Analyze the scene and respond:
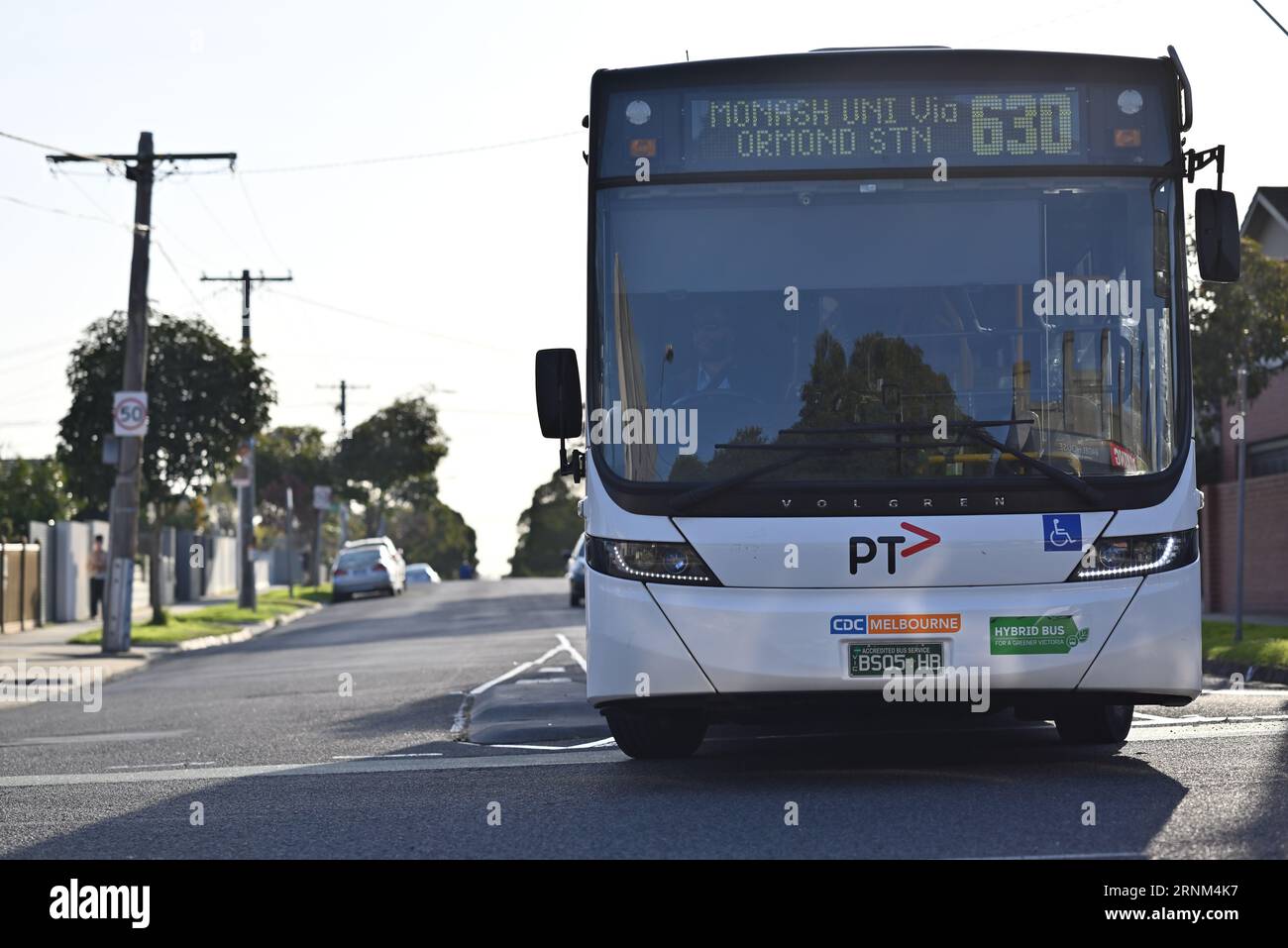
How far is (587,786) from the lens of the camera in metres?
8.88

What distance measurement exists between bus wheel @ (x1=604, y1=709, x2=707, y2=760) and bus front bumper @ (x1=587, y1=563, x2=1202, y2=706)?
1310 mm

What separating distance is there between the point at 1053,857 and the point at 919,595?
1.99 metres

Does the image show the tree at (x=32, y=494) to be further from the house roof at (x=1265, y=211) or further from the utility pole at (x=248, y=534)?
the house roof at (x=1265, y=211)

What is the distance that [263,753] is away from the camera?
11312mm

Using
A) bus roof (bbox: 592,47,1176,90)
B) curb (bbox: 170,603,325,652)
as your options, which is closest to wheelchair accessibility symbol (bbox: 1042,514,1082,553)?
bus roof (bbox: 592,47,1176,90)

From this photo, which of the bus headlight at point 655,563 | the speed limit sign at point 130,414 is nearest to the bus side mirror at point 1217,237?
the bus headlight at point 655,563

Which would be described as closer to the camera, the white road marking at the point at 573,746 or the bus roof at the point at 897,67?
the bus roof at the point at 897,67

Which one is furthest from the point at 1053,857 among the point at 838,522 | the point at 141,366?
the point at 141,366

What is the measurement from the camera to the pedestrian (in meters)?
34.2

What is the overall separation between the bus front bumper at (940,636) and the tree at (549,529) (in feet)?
350

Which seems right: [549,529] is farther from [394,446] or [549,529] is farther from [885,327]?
[885,327]

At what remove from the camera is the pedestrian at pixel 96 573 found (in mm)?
34156

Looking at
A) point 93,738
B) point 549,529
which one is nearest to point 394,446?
point 549,529
